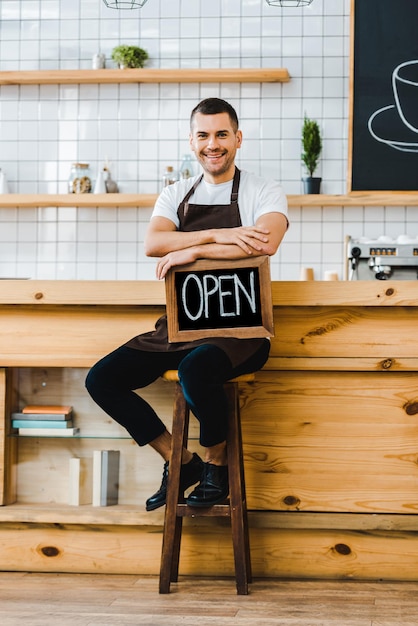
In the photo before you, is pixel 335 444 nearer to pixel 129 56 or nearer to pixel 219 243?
pixel 219 243

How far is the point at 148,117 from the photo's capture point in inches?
Result: 177

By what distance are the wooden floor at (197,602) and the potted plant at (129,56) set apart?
2676 mm

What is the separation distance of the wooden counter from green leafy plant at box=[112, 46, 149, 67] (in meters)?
2.01

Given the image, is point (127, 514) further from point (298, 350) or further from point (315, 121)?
point (315, 121)

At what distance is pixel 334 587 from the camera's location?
2617 mm

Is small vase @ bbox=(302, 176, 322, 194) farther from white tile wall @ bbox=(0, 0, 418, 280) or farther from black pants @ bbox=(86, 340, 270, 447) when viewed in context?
black pants @ bbox=(86, 340, 270, 447)

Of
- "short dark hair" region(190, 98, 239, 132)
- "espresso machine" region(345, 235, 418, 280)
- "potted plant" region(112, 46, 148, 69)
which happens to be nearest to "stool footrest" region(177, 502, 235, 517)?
"short dark hair" region(190, 98, 239, 132)

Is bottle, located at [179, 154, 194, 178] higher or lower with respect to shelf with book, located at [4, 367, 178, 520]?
higher

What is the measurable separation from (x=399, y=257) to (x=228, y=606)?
2076mm

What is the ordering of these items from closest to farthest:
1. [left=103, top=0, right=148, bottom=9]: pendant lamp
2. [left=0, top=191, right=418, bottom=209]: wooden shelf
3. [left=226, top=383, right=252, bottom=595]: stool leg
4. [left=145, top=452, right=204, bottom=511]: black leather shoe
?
[left=226, top=383, right=252, bottom=595]: stool leg
[left=145, top=452, right=204, bottom=511]: black leather shoe
[left=103, top=0, right=148, bottom=9]: pendant lamp
[left=0, top=191, right=418, bottom=209]: wooden shelf

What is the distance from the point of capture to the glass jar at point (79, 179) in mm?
4398

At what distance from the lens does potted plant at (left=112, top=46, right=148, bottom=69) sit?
4.39 metres

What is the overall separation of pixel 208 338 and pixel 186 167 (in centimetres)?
198

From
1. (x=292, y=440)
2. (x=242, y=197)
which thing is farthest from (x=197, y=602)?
(x=242, y=197)
